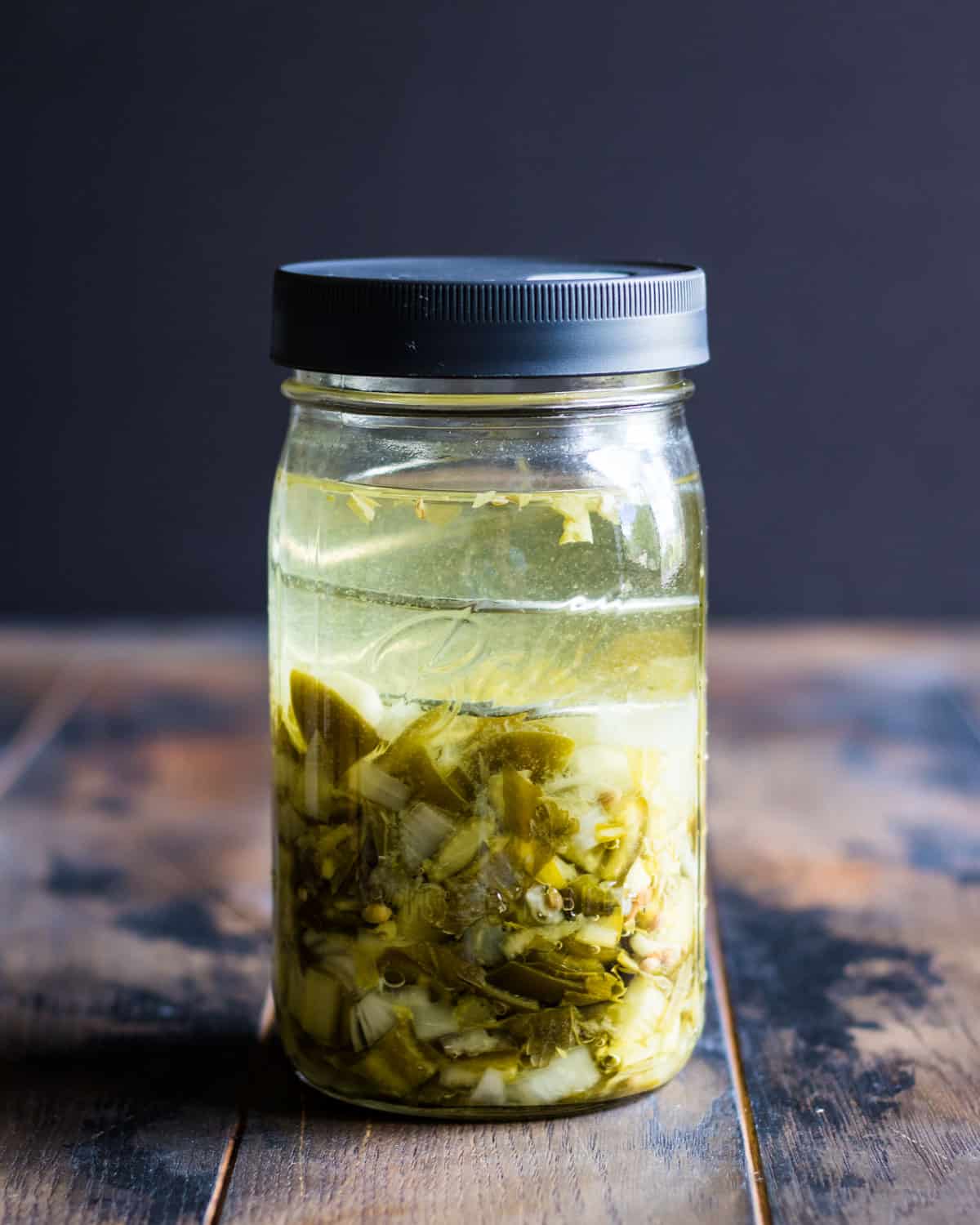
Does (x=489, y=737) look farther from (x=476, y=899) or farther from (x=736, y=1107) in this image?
(x=736, y=1107)

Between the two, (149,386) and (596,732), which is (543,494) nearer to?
(596,732)

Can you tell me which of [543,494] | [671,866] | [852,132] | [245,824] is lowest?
[245,824]

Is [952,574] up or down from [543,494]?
down

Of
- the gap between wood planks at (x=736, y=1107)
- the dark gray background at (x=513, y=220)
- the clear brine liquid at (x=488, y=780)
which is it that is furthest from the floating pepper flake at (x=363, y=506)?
the dark gray background at (x=513, y=220)

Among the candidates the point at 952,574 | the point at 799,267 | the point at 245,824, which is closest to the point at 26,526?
the point at 245,824

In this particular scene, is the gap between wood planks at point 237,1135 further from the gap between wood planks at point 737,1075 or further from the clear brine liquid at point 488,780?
the gap between wood planks at point 737,1075

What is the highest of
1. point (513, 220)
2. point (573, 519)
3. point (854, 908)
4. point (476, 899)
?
point (513, 220)

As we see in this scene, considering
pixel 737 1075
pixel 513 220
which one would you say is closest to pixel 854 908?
pixel 737 1075

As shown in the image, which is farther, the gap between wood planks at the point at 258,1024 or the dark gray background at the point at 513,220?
the dark gray background at the point at 513,220
